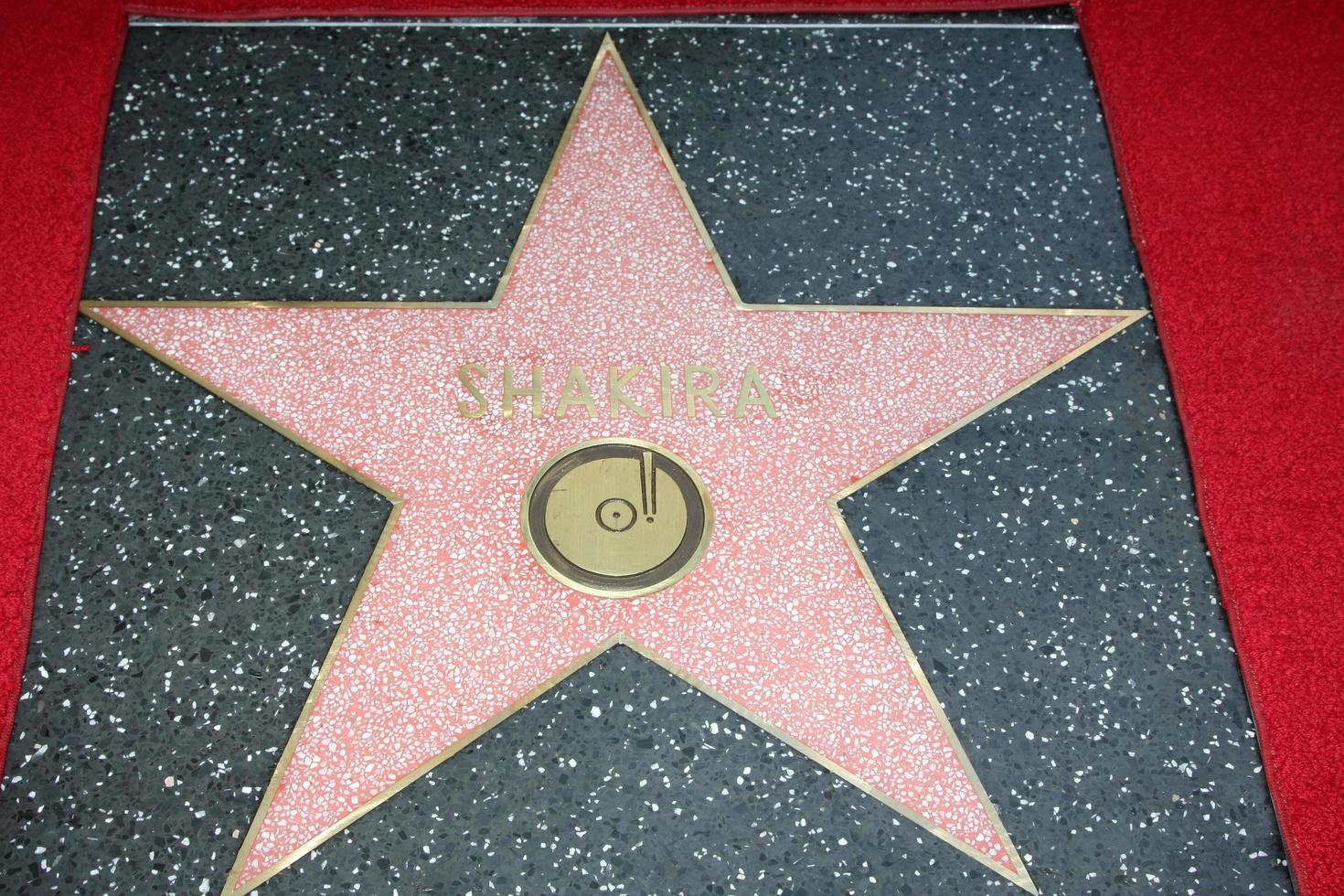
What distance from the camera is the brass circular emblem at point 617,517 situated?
1.13m

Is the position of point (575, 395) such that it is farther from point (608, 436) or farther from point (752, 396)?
point (752, 396)

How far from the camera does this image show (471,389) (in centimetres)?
122

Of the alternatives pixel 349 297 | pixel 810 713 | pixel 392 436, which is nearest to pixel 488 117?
pixel 349 297

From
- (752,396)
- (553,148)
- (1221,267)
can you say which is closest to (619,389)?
(752,396)

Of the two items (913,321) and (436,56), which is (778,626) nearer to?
(913,321)

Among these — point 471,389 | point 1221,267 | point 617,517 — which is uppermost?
point 1221,267

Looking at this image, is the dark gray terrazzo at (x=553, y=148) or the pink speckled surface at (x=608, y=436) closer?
the pink speckled surface at (x=608, y=436)

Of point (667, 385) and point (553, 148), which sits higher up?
point (553, 148)

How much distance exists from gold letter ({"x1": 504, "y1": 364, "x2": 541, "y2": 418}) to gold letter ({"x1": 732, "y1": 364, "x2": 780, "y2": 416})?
0.24 metres

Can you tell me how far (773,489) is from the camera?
1.18 metres

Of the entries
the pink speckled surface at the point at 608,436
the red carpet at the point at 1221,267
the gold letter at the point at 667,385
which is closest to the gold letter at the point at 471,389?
the pink speckled surface at the point at 608,436

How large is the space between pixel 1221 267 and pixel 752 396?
673 mm

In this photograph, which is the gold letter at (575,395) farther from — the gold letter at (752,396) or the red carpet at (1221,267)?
the red carpet at (1221,267)

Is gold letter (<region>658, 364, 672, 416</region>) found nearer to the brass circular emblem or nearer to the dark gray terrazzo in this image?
the brass circular emblem
